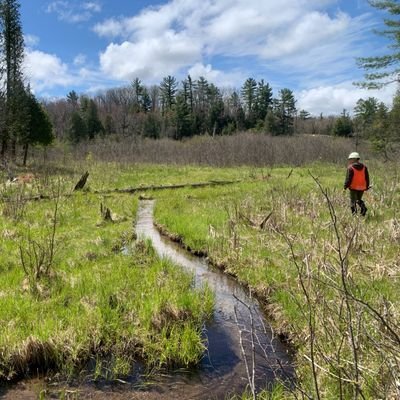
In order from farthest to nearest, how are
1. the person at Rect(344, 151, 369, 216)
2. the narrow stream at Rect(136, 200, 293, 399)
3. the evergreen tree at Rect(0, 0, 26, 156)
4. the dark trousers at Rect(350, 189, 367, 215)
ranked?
1. the evergreen tree at Rect(0, 0, 26, 156)
2. the dark trousers at Rect(350, 189, 367, 215)
3. the person at Rect(344, 151, 369, 216)
4. the narrow stream at Rect(136, 200, 293, 399)

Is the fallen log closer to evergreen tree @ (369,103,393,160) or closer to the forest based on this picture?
the forest

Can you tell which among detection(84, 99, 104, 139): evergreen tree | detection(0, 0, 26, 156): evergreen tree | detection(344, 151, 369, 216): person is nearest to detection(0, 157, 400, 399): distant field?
detection(344, 151, 369, 216): person

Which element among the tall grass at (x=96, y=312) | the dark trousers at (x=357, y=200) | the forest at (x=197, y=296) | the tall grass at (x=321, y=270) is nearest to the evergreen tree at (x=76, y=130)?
the forest at (x=197, y=296)

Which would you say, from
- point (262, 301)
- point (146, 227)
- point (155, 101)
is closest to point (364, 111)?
point (155, 101)

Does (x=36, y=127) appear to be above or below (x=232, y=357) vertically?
above

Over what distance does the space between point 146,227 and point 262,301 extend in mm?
5946

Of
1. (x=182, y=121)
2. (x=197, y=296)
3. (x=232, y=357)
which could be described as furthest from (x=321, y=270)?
(x=182, y=121)

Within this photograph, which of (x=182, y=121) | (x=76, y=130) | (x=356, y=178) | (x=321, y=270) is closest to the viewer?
(x=321, y=270)

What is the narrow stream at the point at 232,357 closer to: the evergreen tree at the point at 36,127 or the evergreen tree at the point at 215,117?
the evergreen tree at the point at 36,127

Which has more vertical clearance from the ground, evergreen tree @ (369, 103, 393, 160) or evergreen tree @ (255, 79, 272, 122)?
evergreen tree @ (255, 79, 272, 122)

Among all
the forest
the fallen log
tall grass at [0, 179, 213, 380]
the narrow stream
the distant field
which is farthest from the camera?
the fallen log

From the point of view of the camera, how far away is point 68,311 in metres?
4.98

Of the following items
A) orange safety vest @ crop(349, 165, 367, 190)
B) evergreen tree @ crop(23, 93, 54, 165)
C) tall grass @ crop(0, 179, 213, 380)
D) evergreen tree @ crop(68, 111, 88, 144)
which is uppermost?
evergreen tree @ crop(68, 111, 88, 144)

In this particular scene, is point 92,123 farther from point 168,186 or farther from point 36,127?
point 168,186
